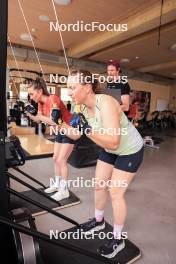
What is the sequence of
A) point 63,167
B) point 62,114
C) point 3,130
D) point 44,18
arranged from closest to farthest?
point 3,130 < point 62,114 < point 63,167 < point 44,18

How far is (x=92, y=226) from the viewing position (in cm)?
202

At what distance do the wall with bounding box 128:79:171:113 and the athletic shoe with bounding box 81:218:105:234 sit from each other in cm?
920

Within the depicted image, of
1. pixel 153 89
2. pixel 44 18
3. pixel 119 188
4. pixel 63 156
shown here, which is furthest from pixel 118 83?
pixel 153 89

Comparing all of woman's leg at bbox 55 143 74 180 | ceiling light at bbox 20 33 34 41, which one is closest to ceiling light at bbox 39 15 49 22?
ceiling light at bbox 20 33 34 41

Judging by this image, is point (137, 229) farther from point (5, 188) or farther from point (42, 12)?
point (42, 12)

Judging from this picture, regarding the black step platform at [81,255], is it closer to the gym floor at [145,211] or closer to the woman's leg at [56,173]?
the gym floor at [145,211]

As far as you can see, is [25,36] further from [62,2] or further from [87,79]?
[87,79]

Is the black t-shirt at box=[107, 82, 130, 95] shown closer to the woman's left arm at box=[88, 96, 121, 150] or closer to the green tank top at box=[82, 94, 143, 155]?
the green tank top at box=[82, 94, 143, 155]

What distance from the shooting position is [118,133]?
139 centimetres

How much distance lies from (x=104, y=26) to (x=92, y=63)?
143 inches

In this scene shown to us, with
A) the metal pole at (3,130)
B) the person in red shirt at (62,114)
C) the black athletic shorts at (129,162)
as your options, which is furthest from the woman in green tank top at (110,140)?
the person in red shirt at (62,114)

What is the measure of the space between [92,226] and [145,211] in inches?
28.9

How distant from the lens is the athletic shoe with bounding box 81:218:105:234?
1993mm

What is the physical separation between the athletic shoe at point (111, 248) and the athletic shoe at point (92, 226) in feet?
0.77
